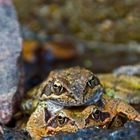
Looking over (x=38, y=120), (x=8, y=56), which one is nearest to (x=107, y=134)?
(x=38, y=120)

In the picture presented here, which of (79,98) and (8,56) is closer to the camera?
(79,98)

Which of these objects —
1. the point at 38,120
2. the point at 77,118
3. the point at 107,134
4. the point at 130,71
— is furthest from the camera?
the point at 130,71

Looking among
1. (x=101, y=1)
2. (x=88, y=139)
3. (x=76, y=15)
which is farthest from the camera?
(x=76, y=15)

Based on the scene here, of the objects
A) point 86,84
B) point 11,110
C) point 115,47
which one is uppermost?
point 86,84

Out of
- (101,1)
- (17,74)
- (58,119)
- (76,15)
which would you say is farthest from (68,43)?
(58,119)

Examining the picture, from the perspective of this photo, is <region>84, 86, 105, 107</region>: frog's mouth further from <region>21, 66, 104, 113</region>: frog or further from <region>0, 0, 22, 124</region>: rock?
<region>0, 0, 22, 124</region>: rock

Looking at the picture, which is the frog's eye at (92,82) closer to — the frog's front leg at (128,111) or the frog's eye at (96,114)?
the frog's eye at (96,114)

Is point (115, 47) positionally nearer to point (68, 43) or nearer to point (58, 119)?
point (68, 43)

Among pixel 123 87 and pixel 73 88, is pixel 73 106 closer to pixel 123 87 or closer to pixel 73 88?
pixel 73 88

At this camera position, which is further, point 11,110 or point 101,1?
point 101,1
